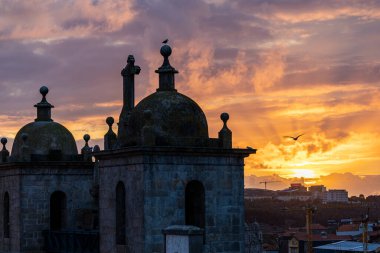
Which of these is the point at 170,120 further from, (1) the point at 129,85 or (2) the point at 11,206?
(2) the point at 11,206

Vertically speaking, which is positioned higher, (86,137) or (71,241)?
(86,137)

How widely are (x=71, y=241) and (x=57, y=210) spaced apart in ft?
16.4

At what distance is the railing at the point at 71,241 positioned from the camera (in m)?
30.8

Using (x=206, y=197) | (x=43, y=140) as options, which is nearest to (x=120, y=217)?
(x=206, y=197)

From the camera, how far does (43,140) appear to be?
122 ft

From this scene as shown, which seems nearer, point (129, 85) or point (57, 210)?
point (129, 85)

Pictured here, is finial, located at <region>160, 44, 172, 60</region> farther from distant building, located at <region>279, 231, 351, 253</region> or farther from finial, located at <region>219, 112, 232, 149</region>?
distant building, located at <region>279, 231, 351, 253</region>

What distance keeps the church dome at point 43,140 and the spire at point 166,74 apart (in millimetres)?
9691

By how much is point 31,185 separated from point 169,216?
39.6 feet

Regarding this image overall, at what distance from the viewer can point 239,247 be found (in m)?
28.1

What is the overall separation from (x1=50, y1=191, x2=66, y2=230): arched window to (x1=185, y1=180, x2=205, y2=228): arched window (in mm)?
11055

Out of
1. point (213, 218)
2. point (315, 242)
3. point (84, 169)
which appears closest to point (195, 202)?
point (213, 218)

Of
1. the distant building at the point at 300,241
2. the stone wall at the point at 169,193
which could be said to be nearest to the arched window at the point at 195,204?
the stone wall at the point at 169,193

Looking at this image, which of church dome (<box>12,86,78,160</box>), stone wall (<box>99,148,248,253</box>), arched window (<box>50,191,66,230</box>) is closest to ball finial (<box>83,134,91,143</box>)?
church dome (<box>12,86,78,160</box>)
